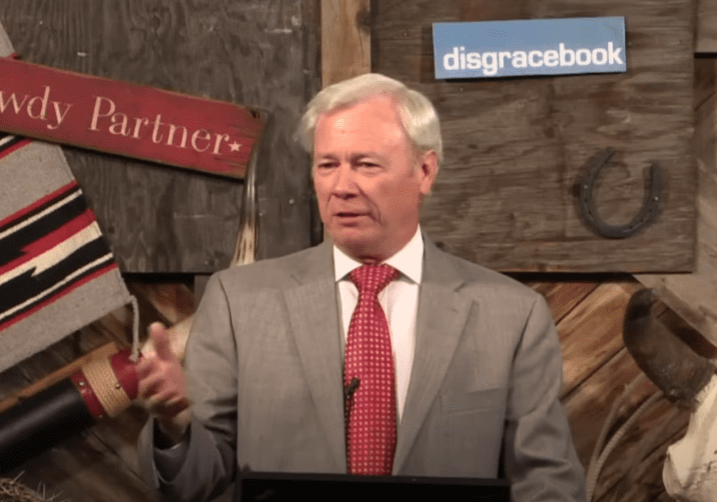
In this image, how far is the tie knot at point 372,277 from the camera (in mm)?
2062

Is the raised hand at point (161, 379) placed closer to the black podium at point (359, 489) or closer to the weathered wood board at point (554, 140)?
the black podium at point (359, 489)

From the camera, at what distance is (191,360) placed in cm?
204

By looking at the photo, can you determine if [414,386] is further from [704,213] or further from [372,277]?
[704,213]

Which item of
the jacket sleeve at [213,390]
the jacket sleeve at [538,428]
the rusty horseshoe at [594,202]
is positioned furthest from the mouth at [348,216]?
the rusty horseshoe at [594,202]

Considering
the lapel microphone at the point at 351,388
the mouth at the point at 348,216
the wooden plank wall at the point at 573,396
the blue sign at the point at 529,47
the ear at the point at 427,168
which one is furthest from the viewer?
the wooden plank wall at the point at 573,396

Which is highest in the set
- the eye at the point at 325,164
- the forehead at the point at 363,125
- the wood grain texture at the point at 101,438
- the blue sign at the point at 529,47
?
the blue sign at the point at 529,47

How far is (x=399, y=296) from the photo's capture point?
210 cm

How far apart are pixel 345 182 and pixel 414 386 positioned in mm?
414

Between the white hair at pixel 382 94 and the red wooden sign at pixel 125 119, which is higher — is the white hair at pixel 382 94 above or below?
below

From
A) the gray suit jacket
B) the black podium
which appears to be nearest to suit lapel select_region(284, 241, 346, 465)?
the gray suit jacket

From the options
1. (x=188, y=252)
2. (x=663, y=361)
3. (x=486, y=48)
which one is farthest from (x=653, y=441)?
(x=188, y=252)

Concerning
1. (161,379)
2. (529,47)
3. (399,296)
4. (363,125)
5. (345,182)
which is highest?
(529,47)

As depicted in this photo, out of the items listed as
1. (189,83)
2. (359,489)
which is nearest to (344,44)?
(189,83)

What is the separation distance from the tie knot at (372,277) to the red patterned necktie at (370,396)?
5cm
